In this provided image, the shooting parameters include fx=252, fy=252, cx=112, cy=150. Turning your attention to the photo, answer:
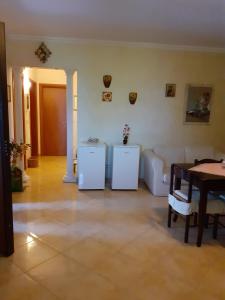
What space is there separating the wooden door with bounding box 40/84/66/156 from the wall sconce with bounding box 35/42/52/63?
2483 mm

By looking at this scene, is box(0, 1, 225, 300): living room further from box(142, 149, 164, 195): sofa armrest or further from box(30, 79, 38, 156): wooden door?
box(30, 79, 38, 156): wooden door

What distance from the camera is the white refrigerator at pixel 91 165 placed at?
422cm

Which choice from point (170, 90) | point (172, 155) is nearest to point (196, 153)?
point (172, 155)

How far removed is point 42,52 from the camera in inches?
168

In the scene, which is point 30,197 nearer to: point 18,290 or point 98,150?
point 98,150

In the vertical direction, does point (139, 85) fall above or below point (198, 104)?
above

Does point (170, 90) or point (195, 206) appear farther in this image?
point (170, 90)

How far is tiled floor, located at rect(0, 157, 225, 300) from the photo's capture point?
2.01 metres

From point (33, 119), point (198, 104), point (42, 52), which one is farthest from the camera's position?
point (33, 119)

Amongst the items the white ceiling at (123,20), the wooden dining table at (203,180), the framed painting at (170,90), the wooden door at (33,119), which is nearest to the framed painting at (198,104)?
the framed painting at (170,90)

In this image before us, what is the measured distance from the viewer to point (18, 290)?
1.96 meters

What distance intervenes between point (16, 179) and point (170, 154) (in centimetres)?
270

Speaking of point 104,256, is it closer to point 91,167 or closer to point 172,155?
point 91,167

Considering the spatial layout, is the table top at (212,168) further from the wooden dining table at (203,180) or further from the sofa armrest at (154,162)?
the sofa armrest at (154,162)
